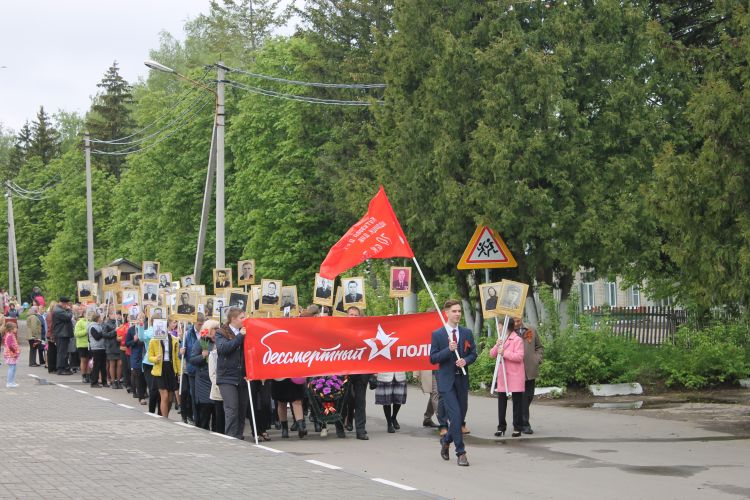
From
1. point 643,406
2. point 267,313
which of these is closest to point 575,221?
point 643,406

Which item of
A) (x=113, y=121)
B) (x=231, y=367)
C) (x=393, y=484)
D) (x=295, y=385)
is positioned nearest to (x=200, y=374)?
(x=231, y=367)

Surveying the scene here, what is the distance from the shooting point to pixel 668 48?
15.5 m

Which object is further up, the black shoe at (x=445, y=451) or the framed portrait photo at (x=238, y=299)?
the framed portrait photo at (x=238, y=299)

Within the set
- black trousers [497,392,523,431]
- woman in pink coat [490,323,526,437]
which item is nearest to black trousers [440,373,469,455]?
woman in pink coat [490,323,526,437]

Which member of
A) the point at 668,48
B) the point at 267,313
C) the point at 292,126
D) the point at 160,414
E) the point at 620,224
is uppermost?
the point at 292,126

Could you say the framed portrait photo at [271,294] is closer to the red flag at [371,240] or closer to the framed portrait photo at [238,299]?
the framed portrait photo at [238,299]

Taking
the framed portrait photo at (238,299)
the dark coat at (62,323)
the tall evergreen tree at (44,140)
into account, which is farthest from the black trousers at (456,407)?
the tall evergreen tree at (44,140)

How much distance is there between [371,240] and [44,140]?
89.5 metres

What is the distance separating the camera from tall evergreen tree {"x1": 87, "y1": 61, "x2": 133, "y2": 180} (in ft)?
300

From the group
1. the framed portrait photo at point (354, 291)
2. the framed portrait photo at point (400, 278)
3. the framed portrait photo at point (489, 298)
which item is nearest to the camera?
the framed portrait photo at point (489, 298)

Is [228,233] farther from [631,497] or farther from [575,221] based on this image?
[631,497]

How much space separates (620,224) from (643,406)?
11.3ft

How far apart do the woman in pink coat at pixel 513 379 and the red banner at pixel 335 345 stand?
1132mm

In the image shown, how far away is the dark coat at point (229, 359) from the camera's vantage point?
15.7m
